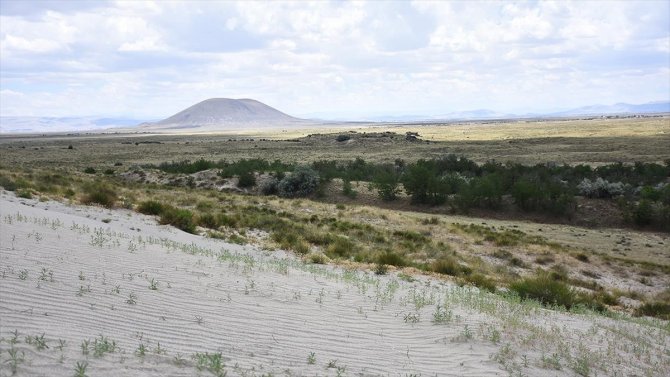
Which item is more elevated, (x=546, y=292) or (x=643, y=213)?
(x=546, y=292)

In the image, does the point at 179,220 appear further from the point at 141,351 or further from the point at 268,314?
the point at 141,351

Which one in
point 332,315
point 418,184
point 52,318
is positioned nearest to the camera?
point 52,318

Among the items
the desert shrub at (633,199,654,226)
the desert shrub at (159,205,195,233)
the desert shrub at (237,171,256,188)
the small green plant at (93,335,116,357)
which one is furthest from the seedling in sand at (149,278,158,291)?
the desert shrub at (237,171,256,188)

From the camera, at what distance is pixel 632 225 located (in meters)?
25.5

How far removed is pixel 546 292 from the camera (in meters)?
11.9

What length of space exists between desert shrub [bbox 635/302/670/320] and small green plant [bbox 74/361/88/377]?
1169 centimetres

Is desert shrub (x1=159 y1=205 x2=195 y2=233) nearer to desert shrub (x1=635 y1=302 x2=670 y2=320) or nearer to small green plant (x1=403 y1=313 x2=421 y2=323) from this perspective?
small green plant (x1=403 y1=313 x2=421 y2=323)

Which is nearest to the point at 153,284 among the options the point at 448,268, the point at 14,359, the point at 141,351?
the point at 141,351

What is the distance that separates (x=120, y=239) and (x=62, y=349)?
773 cm

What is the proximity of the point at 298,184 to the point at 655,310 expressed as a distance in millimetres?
23145

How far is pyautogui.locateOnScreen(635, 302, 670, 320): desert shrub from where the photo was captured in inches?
487

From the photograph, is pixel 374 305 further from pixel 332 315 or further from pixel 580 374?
pixel 580 374

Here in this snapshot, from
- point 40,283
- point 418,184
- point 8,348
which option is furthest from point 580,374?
point 418,184

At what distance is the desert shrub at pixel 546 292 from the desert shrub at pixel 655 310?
71.8 inches
